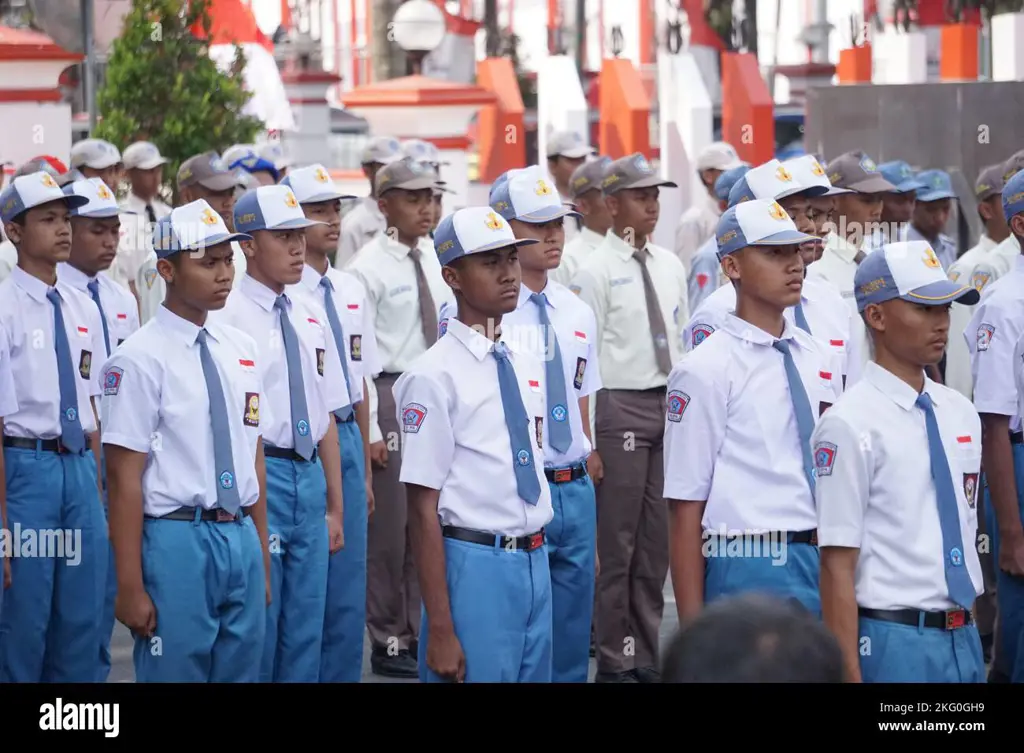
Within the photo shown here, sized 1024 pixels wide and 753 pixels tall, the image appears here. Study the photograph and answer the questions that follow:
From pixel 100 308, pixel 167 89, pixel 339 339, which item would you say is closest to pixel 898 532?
pixel 339 339

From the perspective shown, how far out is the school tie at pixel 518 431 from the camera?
6.21 meters

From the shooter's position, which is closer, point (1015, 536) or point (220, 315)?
point (1015, 536)

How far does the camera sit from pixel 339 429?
8172 mm

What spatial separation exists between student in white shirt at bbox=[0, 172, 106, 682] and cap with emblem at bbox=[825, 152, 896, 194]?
3.68m

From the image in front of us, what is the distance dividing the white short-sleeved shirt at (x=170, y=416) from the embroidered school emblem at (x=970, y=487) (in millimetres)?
2345

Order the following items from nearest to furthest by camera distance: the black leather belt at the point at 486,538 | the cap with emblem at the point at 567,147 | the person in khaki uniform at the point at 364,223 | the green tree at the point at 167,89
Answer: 1. the black leather belt at the point at 486,538
2. the person in khaki uniform at the point at 364,223
3. the cap with emblem at the point at 567,147
4. the green tree at the point at 167,89

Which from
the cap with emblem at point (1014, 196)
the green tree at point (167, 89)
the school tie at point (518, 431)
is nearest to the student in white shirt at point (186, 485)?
the school tie at point (518, 431)

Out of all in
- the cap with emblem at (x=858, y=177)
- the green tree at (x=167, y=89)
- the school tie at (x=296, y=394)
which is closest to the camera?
the school tie at (x=296, y=394)

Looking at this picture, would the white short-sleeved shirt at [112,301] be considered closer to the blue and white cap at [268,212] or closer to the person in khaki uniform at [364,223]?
the blue and white cap at [268,212]

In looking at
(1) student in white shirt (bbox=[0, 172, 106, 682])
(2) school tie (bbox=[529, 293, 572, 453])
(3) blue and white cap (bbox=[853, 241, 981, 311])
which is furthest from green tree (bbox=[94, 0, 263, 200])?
(3) blue and white cap (bbox=[853, 241, 981, 311])

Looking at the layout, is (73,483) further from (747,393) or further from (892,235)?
(892,235)

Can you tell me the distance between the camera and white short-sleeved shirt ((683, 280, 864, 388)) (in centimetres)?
726

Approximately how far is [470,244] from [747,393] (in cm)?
103
